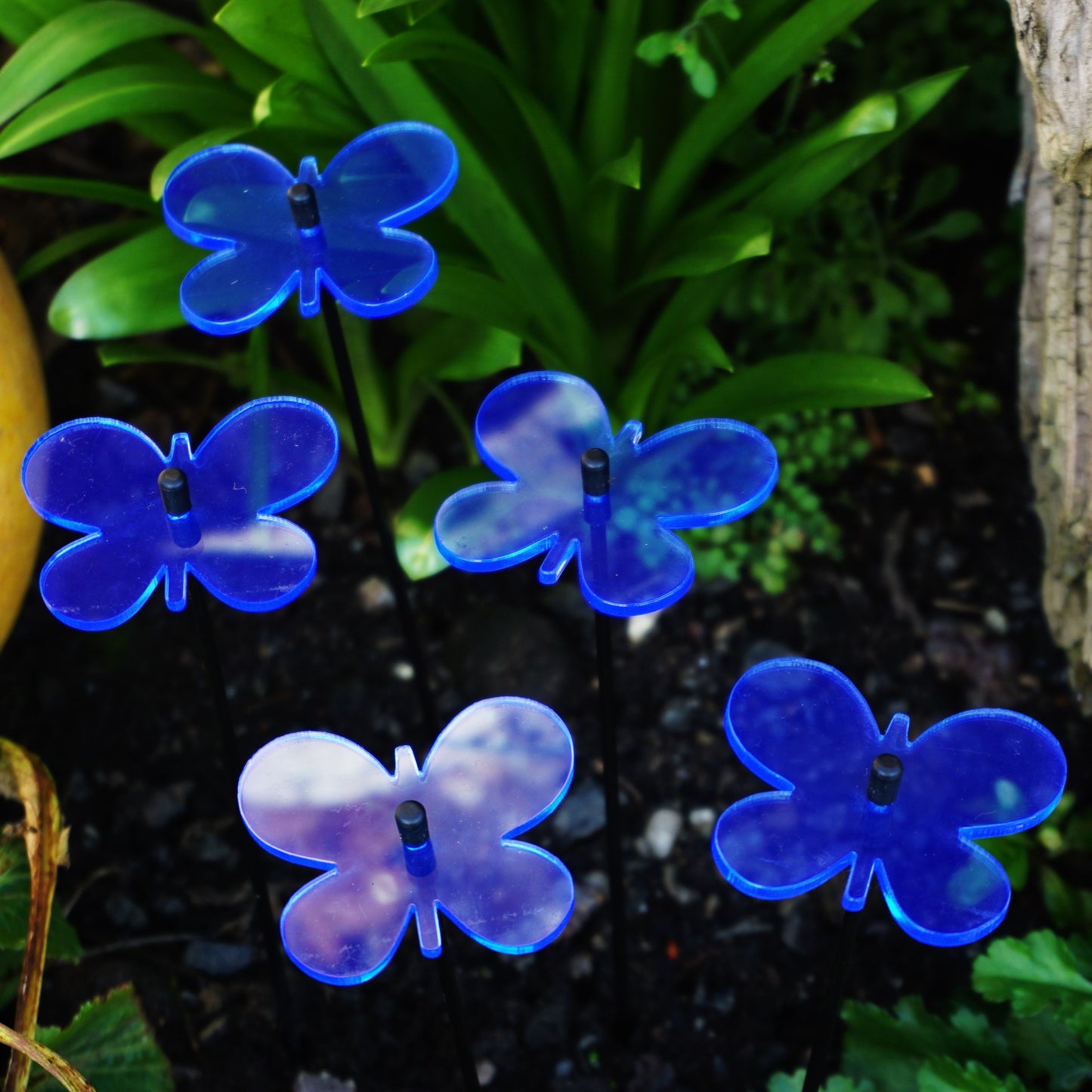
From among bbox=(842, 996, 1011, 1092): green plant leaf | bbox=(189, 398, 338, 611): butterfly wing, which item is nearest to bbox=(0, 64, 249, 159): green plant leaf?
bbox=(189, 398, 338, 611): butterfly wing

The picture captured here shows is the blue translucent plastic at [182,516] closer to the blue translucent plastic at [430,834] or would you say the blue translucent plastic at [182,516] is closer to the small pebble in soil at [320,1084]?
the blue translucent plastic at [430,834]

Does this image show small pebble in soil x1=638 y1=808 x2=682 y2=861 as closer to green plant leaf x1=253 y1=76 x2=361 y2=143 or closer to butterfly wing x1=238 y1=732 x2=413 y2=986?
butterfly wing x1=238 y1=732 x2=413 y2=986

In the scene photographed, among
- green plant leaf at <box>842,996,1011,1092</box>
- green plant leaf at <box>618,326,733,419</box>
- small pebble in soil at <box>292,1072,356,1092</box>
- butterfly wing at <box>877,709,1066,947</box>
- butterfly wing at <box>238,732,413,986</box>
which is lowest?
green plant leaf at <box>842,996,1011,1092</box>

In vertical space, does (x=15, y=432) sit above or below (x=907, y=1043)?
above

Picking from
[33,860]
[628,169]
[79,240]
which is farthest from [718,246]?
[33,860]

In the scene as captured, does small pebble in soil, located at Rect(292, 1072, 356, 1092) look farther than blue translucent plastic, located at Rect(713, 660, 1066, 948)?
Yes

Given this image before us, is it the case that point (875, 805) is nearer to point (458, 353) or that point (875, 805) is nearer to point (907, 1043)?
point (907, 1043)

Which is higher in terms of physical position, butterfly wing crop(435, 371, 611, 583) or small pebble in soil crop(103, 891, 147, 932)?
butterfly wing crop(435, 371, 611, 583)
